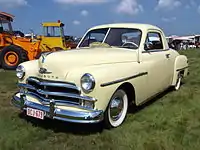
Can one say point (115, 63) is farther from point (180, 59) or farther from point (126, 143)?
point (180, 59)

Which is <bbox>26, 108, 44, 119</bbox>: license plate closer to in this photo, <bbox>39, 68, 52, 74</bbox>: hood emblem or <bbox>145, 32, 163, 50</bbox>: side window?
<bbox>39, 68, 52, 74</bbox>: hood emblem

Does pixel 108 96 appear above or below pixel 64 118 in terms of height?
above

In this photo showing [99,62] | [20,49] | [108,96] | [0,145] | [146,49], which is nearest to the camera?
[0,145]

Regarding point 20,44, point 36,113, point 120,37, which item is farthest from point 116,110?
point 20,44

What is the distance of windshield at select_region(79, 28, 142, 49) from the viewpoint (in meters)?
5.78

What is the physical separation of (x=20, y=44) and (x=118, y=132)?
32.0 feet

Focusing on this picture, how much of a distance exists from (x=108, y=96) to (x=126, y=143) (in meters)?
0.68

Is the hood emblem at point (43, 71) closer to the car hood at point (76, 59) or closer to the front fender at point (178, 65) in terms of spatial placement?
the car hood at point (76, 59)

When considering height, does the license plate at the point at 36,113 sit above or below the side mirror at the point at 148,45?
below

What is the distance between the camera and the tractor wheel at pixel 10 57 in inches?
494

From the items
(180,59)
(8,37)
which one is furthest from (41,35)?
(180,59)

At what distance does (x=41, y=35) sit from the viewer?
14758mm

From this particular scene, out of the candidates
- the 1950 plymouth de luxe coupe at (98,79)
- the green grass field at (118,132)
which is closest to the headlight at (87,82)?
the 1950 plymouth de luxe coupe at (98,79)

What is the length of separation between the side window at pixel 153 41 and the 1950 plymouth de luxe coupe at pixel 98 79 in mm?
21
